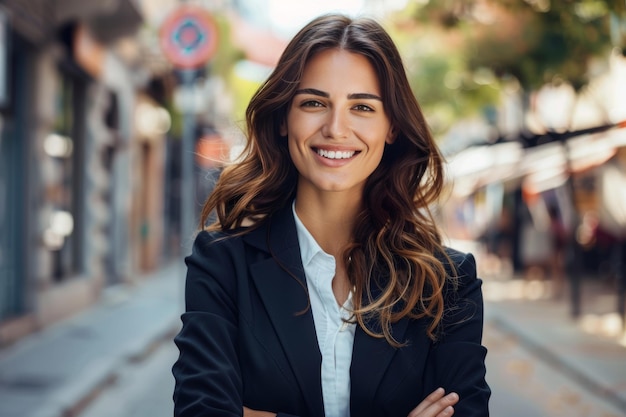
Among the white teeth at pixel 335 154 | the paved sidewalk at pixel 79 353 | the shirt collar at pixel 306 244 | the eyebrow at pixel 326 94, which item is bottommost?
the paved sidewalk at pixel 79 353

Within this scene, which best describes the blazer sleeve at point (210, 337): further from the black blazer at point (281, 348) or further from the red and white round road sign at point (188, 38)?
the red and white round road sign at point (188, 38)

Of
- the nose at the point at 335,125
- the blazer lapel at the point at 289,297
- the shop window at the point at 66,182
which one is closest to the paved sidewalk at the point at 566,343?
the blazer lapel at the point at 289,297

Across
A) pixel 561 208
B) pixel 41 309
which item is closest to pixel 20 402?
pixel 41 309

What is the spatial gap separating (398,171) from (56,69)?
10.6 metres

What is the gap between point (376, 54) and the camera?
2.54m

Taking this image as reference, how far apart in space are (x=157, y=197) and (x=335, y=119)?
67.1 feet

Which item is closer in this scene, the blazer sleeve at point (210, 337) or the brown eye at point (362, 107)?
the blazer sleeve at point (210, 337)

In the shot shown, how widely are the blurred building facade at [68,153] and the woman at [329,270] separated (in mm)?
5588

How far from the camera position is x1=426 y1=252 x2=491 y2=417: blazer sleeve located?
7.96ft

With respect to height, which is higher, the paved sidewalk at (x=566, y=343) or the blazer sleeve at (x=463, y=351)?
the blazer sleeve at (x=463, y=351)

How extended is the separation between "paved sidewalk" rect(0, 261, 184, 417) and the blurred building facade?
0.32 meters

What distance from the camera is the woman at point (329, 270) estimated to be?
7.77 feet

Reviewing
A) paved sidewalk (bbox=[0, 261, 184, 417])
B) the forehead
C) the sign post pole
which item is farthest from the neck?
the sign post pole

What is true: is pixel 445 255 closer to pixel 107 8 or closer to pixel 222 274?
pixel 222 274
